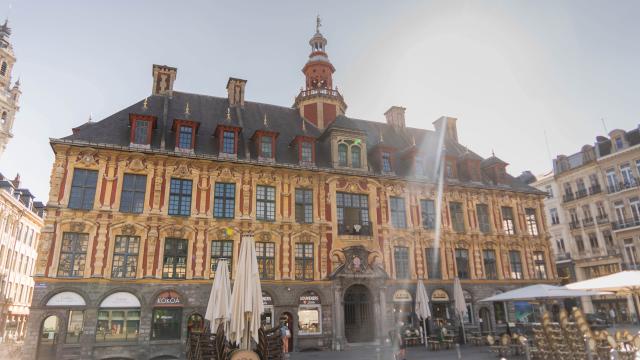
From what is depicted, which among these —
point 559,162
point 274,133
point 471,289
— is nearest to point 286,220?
point 274,133

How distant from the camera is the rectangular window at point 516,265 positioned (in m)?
28.6

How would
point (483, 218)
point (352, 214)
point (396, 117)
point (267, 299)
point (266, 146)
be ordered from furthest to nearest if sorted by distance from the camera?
point (396, 117), point (483, 218), point (352, 214), point (266, 146), point (267, 299)

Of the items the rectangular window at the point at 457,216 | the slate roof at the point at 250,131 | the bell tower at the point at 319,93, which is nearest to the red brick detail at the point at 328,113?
the bell tower at the point at 319,93

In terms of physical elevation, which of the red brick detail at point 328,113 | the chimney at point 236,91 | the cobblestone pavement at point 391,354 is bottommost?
the cobblestone pavement at point 391,354

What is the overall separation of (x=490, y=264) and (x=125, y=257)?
23.6 meters

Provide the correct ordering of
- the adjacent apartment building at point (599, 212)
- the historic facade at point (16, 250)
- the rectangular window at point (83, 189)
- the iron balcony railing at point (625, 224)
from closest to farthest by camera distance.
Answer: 1. the rectangular window at point (83, 189)
2. the iron balcony railing at point (625, 224)
3. the adjacent apartment building at point (599, 212)
4. the historic facade at point (16, 250)

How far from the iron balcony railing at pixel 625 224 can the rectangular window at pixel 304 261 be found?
32669mm

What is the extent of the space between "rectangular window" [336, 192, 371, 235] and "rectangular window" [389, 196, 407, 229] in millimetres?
1927

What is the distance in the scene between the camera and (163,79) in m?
27.1

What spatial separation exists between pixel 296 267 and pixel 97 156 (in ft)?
41.0

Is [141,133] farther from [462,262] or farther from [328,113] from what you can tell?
[462,262]

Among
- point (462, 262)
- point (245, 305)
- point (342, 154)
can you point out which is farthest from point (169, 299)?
point (462, 262)

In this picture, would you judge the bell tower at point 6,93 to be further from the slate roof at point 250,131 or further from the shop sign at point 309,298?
the shop sign at point 309,298

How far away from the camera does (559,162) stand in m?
45.8
